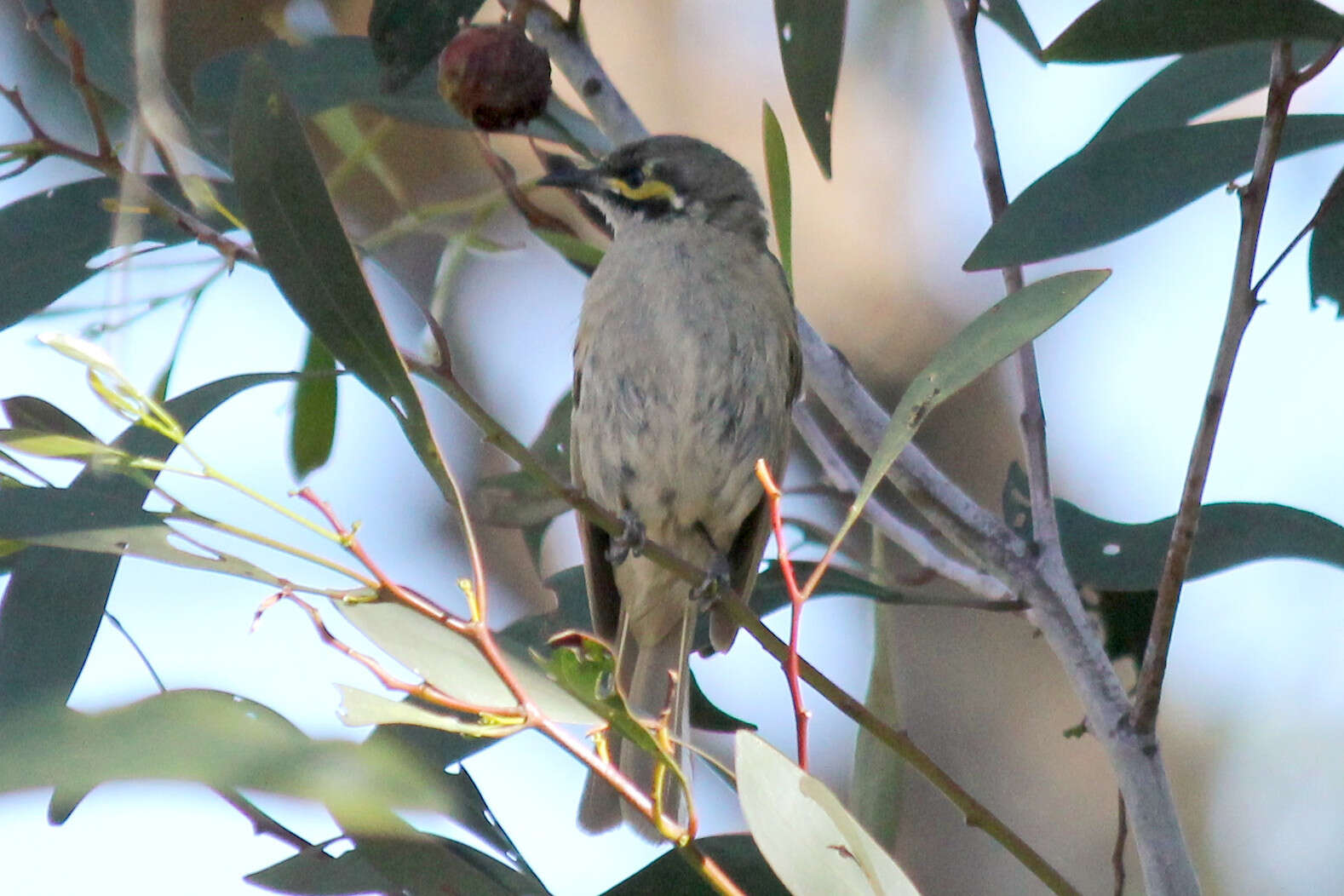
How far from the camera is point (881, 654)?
2758 mm

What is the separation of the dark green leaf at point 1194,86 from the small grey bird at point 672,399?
827 mm

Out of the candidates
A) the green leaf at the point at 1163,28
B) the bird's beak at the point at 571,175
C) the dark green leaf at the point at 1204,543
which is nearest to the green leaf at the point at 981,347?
the green leaf at the point at 1163,28

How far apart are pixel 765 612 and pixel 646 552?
3.43ft

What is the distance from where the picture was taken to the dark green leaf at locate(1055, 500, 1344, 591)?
2398 mm

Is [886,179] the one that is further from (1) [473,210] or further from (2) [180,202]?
(2) [180,202]

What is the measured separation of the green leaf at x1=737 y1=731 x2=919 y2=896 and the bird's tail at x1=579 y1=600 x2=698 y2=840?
69 cm

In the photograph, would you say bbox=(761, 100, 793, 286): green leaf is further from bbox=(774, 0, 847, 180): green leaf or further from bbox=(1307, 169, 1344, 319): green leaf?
bbox=(1307, 169, 1344, 319): green leaf

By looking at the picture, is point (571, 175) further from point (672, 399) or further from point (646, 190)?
point (672, 399)

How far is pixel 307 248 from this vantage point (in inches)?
63.4

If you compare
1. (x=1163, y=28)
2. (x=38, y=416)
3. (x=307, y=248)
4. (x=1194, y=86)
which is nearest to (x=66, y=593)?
(x=38, y=416)

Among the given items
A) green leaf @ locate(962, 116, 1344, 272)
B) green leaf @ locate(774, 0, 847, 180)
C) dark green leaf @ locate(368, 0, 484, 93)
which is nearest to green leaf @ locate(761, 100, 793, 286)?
green leaf @ locate(774, 0, 847, 180)

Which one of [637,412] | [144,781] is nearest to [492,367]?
[637,412]

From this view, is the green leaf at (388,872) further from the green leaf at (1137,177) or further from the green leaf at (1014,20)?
the green leaf at (1014,20)

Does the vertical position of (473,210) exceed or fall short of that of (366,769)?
it exceeds it
